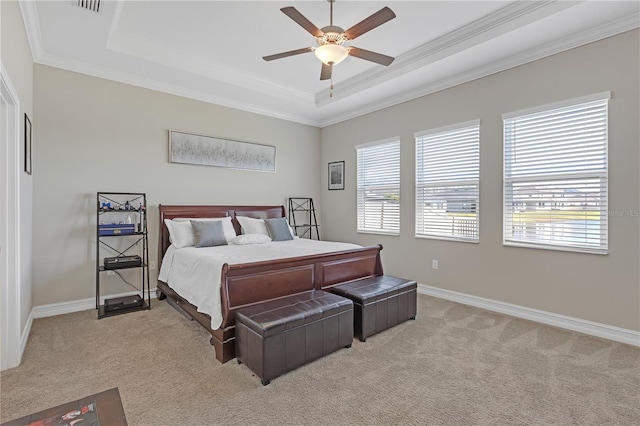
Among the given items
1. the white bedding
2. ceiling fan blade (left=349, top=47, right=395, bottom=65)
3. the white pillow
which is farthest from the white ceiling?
the white bedding

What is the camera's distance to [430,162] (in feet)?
14.9

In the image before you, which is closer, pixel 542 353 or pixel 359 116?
pixel 542 353

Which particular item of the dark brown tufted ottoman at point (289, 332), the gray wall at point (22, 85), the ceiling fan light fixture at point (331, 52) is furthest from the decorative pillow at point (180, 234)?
the ceiling fan light fixture at point (331, 52)

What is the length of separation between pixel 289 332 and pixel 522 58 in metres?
3.73

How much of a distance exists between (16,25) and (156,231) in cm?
252

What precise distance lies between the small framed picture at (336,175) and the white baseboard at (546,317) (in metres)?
2.44

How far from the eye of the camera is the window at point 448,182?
4068 mm

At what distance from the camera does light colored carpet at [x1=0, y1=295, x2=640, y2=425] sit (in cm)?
195

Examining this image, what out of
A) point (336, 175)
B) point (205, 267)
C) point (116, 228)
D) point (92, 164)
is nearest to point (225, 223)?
point (116, 228)

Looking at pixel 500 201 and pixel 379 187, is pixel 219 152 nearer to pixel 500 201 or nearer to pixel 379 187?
pixel 379 187

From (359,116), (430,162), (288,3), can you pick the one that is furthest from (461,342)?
(359,116)

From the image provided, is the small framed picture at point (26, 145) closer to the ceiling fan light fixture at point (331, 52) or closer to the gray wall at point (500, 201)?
the ceiling fan light fixture at point (331, 52)

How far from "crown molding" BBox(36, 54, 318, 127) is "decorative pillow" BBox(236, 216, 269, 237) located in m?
1.84

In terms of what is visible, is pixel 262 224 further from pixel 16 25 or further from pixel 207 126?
pixel 16 25
